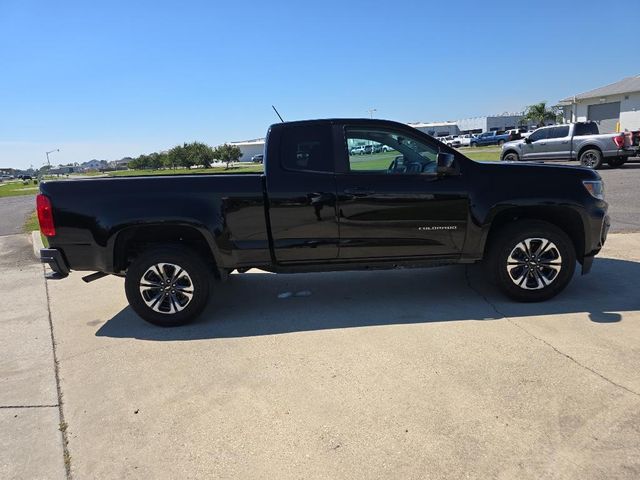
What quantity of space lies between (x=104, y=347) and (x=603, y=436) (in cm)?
403

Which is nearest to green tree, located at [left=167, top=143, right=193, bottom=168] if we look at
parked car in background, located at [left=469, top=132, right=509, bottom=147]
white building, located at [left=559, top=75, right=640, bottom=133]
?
parked car in background, located at [left=469, top=132, right=509, bottom=147]

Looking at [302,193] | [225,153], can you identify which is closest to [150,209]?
[302,193]

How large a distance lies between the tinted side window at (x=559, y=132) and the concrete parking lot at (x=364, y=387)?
1552cm

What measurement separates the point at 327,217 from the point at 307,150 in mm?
712

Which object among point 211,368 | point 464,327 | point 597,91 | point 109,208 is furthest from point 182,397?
point 597,91

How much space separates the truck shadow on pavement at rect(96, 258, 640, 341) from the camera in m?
4.68

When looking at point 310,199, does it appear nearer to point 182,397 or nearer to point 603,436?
point 182,397

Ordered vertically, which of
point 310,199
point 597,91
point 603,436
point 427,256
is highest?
point 597,91

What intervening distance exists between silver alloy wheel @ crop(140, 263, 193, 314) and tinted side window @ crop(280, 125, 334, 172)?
1.50 m

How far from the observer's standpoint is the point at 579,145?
18.6m

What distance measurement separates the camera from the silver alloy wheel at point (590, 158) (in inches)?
728

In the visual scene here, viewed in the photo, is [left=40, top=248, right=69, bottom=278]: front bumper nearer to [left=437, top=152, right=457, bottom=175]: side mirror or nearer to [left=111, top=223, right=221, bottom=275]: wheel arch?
[left=111, top=223, right=221, bottom=275]: wheel arch

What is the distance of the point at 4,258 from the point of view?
867 cm

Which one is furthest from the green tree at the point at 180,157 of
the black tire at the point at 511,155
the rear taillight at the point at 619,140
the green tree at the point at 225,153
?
the rear taillight at the point at 619,140
